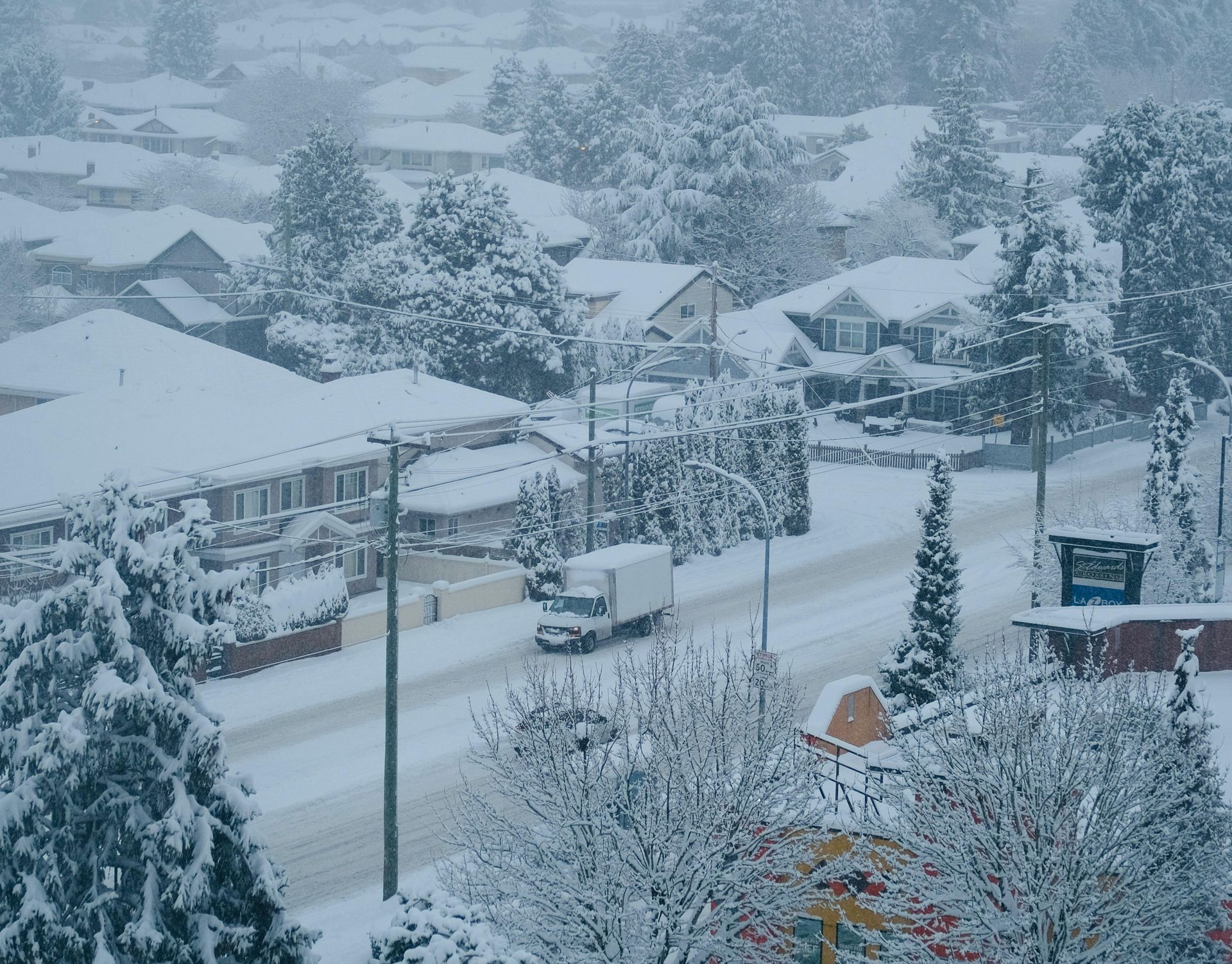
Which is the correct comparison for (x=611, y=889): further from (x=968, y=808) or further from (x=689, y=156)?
(x=689, y=156)

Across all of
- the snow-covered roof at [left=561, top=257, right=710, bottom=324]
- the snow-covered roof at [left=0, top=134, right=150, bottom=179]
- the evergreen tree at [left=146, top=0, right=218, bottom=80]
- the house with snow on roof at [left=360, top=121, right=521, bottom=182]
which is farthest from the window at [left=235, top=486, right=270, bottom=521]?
the evergreen tree at [left=146, top=0, right=218, bottom=80]

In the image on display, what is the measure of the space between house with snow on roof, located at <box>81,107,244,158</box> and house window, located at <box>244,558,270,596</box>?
108 metres

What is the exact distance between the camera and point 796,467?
5016 cm

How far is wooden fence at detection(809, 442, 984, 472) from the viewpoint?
60062 mm

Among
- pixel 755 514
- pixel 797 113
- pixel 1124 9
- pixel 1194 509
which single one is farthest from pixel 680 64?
pixel 1194 509

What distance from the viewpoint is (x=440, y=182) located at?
206 feet

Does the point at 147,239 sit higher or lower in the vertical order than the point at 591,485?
higher

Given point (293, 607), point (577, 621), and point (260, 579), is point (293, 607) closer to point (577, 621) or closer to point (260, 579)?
point (260, 579)

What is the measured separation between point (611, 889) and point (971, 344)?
4681 centimetres

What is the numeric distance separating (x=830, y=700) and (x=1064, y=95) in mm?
129863

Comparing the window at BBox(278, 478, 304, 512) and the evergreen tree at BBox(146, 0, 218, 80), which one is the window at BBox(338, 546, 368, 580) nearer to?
the window at BBox(278, 478, 304, 512)

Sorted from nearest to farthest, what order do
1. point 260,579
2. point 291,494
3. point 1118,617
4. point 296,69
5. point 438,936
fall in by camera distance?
point 438,936 → point 1118,617 → point 260,579 → point 291,494 → point 296,69

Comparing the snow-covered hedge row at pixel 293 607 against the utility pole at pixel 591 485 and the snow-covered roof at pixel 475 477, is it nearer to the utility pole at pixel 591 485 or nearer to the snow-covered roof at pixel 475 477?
the snow-covered roof at pixel 475 477

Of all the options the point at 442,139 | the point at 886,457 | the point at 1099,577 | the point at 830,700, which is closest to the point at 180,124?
the point at 442,139
